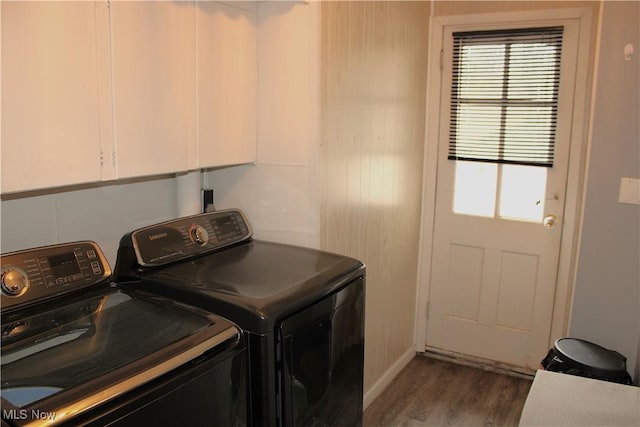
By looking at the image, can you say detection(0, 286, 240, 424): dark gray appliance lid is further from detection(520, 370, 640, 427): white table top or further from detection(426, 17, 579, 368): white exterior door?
detection(426, 17, 579, 368): white exterior door

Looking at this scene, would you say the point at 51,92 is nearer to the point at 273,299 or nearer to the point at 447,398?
the point at 273,299

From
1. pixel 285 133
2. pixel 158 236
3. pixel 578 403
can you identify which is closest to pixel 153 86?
pixel 158 236

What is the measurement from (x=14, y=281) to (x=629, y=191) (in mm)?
2328

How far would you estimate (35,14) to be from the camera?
135cm

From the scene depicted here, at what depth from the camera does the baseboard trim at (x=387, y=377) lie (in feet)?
9.57

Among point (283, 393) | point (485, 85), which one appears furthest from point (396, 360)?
point (283, 393)

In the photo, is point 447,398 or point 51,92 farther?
point 447,398

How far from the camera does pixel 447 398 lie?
3.02 metres

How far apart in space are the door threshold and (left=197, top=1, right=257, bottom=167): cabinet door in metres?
1.98

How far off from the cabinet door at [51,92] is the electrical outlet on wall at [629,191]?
6.86 ft

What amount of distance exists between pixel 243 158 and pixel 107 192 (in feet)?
1.74

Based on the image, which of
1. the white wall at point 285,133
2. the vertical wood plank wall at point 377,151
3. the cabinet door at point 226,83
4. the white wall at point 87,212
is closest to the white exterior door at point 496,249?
the vertical wood plank wall at point 377,151

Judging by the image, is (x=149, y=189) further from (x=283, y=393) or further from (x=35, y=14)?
(x=283, y=393)

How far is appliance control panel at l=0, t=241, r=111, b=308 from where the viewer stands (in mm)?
1350
